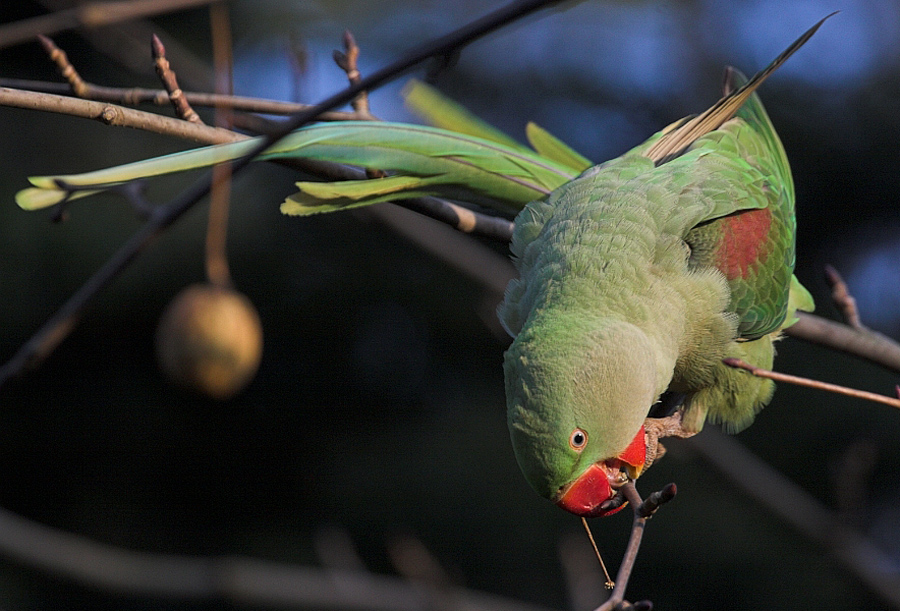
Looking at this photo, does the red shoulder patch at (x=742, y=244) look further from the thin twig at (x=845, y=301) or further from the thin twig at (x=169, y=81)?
the thin twig at (x=169, y=81)

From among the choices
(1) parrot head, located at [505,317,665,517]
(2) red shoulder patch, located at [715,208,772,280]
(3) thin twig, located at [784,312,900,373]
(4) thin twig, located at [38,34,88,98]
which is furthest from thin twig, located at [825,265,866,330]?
(4) thin twig, located at [38,34,88,98]

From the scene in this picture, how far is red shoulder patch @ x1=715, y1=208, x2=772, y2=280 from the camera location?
2400 mm

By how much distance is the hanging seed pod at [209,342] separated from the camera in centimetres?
259

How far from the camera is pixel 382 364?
312 inches

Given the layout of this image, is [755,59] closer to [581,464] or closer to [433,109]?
[433,109]

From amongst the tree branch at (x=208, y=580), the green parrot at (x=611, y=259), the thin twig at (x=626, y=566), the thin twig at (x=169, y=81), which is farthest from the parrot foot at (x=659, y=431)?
the tree branch at (x=208, y=580)

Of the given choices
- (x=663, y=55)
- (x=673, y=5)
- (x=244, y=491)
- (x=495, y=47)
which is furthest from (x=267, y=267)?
(x=673, y=5)

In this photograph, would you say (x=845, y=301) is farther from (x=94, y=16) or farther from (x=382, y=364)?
(x=382, y=364)

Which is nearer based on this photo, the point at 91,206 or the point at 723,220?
the point at 723,220

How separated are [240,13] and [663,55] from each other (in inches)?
159

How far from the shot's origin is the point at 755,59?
289 inches

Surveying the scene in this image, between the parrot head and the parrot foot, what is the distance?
0.31m

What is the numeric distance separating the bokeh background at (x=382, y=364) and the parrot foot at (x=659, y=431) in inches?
161

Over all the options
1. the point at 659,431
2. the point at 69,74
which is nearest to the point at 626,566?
the point at 659,431
